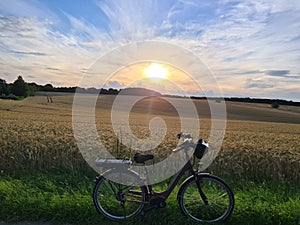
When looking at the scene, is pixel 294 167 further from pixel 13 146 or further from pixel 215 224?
pixel 13 146

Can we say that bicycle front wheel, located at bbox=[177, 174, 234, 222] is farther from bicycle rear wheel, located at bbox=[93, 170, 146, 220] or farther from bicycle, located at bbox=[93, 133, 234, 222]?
bicycle rear wheel, located at bbox=[93, 170, 146, 220]

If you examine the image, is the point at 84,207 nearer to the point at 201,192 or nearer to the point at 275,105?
the point at 201,192

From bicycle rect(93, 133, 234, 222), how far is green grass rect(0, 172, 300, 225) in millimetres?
164

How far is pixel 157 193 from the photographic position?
4602 millimetres

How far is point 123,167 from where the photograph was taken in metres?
4.54

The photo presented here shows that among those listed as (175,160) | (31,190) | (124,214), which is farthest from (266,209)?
(31,190)

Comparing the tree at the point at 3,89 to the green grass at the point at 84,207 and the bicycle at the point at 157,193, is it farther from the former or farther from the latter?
the bicycle at the point at 157,193

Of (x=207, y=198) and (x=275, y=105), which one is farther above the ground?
(x=275, y=105)

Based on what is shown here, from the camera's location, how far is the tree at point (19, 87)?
66688 millimetres

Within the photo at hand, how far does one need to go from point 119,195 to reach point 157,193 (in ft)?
2.01

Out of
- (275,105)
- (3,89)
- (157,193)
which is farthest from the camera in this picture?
(3,89)

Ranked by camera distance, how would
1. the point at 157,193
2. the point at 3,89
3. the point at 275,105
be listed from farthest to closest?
the point at 3,89, the point at 275,105, the point at 157,193

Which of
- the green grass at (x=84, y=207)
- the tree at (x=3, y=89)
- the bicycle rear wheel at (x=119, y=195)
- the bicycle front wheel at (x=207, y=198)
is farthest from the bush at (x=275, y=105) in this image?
the bicycle rear wheel at (x=119, y=195)

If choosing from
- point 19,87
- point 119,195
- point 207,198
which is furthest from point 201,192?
point 19,87
